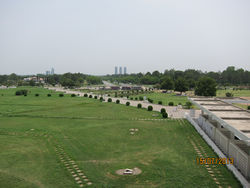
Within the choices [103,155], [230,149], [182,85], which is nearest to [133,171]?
[103,155]

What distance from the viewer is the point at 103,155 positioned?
52.2 ft

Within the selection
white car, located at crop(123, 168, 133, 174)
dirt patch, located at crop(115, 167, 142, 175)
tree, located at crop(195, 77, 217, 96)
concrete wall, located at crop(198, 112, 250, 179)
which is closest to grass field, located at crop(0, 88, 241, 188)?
dirt patch, located at crop(115, 167, 142, 175)

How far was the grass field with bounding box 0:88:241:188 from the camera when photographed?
1194cm

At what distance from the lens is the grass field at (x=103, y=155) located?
470 inches

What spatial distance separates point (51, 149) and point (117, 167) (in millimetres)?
6705

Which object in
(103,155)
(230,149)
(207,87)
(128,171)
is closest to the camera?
(128,171)

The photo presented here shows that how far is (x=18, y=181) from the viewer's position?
1199cm

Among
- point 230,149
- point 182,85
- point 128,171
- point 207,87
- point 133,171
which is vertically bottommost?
point 133,171

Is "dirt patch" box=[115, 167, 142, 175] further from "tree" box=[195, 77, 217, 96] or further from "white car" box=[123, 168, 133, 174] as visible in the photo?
"tree" box=[195, 77, 217, 96]

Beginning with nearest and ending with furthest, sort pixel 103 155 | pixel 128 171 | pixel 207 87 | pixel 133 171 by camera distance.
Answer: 1. pixel 128 171
2. pixel 133 171
3. pixel 103 155
4. pixel 207 87

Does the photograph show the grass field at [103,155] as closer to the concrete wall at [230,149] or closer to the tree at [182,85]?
the concrete wall at [230,149]

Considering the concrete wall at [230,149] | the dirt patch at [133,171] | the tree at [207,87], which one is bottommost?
the dirt patch at [133,171]
